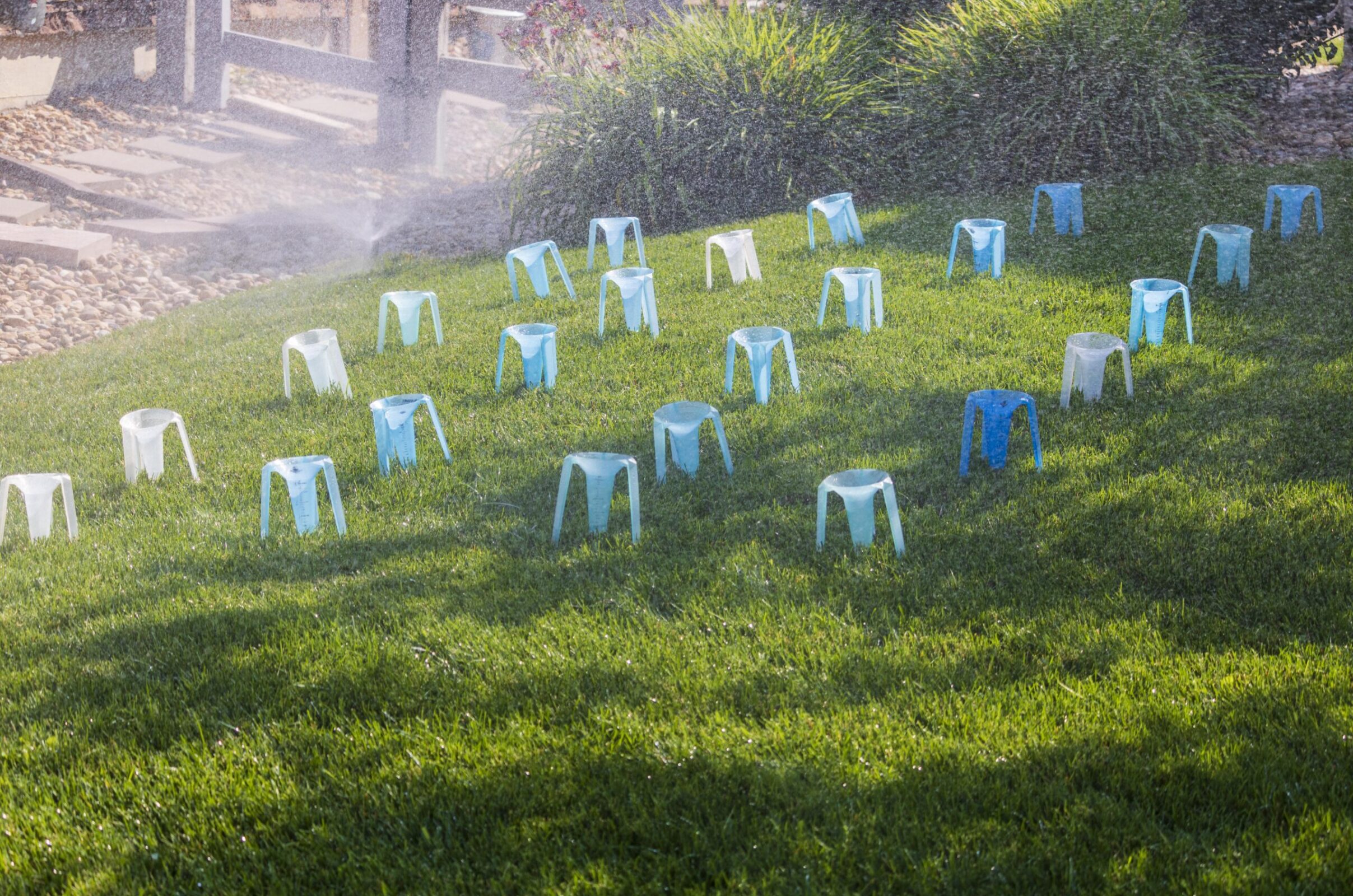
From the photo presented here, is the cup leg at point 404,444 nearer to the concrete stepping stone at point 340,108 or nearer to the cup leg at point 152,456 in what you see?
the cup leg at point 152,456

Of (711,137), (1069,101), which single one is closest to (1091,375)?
(1069,101)

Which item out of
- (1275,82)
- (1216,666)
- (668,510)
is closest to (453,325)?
(668,510)

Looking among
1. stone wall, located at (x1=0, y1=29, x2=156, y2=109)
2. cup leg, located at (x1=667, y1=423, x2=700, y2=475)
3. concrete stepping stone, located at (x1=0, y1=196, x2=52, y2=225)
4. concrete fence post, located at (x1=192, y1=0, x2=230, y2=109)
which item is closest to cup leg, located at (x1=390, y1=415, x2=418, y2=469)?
cup leg, located at (x1=667, y1=423, x2=700, y2=475)

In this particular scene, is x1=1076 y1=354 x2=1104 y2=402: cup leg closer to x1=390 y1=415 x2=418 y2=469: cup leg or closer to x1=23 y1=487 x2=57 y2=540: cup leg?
x1=390 y1=415 x2=418 y2=469: cup leg

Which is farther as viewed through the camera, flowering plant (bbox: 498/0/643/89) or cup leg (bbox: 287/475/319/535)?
flowering plant (bbox: 498/0/643/89)

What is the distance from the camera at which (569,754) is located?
302cm

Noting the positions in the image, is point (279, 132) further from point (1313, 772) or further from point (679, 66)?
point (1313, 772)

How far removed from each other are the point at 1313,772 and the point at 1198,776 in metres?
0.27

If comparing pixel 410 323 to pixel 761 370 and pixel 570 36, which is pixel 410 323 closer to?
pixel 761 370

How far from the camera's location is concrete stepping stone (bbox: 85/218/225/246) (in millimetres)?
10117

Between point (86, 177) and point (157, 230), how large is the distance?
5.92 ft

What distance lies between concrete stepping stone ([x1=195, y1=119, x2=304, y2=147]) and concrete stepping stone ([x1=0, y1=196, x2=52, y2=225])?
3321 mm

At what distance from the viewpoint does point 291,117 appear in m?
14.2

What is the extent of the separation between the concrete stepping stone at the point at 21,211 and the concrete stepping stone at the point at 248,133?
332 cm
